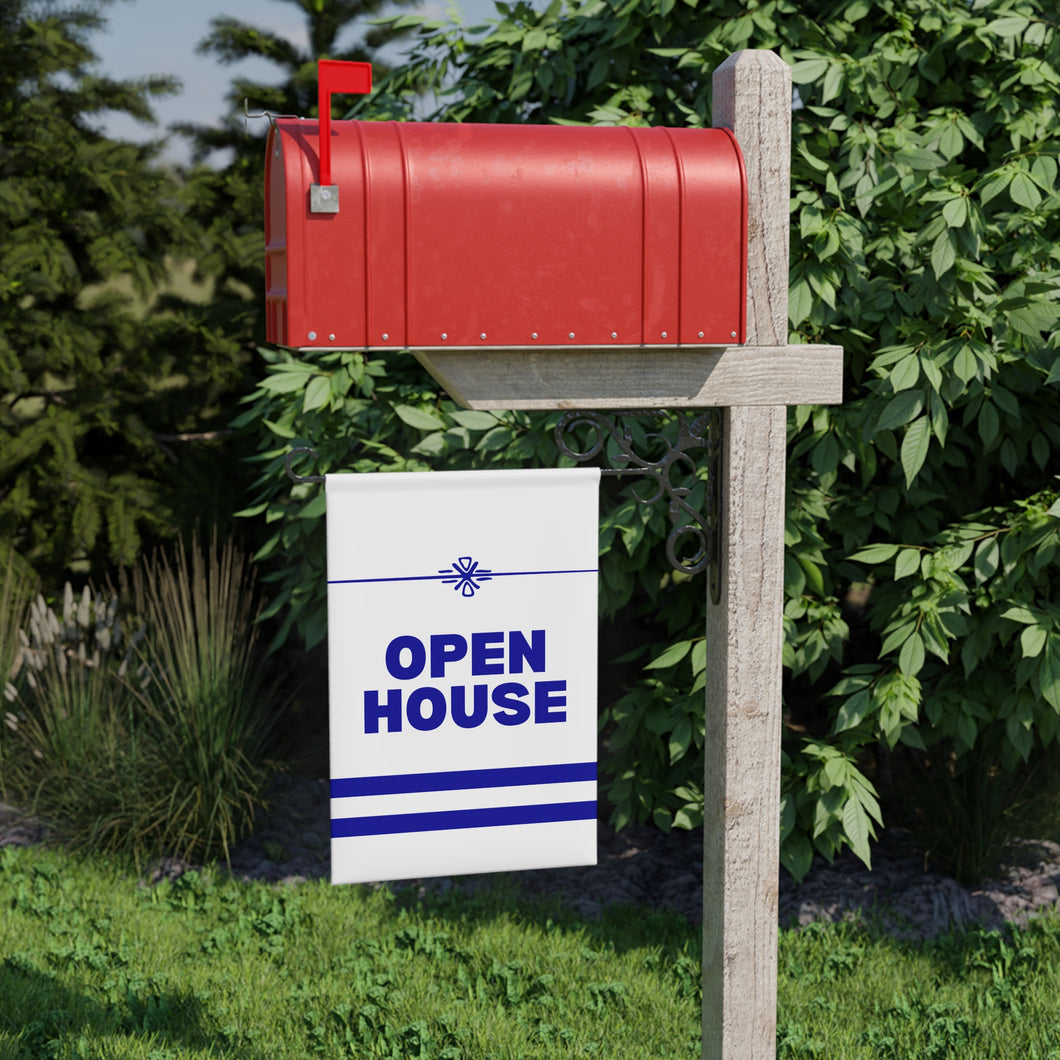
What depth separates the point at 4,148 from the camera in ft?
22.8

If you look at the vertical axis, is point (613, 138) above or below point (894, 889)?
above

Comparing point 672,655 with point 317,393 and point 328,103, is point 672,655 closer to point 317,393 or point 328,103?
point 317,393

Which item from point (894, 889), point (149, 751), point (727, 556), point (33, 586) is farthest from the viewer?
point (33, 586)

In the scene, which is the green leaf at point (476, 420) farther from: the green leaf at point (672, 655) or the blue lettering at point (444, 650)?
the blue lettering at point (444, 650)

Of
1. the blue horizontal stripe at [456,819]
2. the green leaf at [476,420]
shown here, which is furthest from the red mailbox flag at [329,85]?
the green leaf at [476,420]

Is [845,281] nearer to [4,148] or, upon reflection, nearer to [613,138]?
[613,138]

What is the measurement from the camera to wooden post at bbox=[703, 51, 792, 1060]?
2.95 meters

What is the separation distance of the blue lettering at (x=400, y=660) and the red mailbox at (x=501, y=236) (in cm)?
68

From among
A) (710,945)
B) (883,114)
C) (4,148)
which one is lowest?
(710,945)

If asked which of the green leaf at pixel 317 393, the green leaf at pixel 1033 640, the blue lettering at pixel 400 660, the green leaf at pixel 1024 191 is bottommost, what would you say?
the green leaf at pixel 1033 640

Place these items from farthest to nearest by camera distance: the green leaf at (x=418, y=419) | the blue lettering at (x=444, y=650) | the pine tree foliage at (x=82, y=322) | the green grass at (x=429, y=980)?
the pine tree foliage at (x=82, y=322) < the green leaf at (x=418, y=419) < the green grass at (x=429, y=980) < the blue lettering at (x=444, y=650)

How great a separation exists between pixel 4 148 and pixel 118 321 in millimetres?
1119

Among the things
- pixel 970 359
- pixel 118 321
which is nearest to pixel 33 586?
pixel 118 321

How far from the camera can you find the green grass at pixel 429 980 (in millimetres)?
4121
